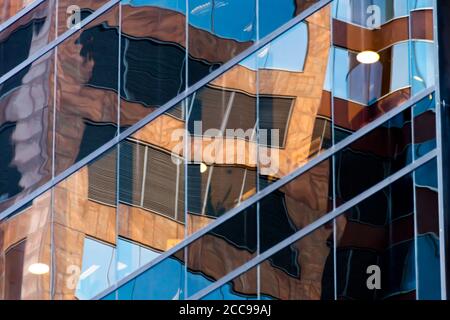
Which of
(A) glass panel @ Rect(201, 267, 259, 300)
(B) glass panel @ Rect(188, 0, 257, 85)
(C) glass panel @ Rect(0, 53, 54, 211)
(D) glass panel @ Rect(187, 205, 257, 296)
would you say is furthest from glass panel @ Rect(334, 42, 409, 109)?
(C) glass panel @ Rect(0, 53, 54, 211)

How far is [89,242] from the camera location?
114ft

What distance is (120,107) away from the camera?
1378 inches

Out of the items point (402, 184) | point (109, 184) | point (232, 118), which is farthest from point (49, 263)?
point (402, 184)

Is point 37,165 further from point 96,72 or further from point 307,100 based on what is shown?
point 307,100

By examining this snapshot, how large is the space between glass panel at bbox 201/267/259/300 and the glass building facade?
0.02 m

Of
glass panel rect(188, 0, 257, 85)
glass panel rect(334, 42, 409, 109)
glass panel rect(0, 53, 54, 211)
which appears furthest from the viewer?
glass panel rect(0, 53, 54, 211)

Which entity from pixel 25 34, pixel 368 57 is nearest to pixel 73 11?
pixel 25 34

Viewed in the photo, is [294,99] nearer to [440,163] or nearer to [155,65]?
[155,65]

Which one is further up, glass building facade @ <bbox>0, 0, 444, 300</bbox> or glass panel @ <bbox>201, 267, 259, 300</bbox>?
glass building facade @ <bbox>0, 0, 444, 300</bbox>

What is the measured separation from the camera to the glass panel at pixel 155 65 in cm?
3488

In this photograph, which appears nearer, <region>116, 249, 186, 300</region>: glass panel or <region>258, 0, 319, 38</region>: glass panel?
<region>116, 249, 186, 300</region>: glass panel

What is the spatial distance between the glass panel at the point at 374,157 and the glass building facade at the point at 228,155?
0.02 m

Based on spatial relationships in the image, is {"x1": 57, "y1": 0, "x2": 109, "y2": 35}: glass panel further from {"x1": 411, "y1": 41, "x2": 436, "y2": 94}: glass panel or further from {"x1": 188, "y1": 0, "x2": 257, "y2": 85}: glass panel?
{"x1": 411, "y1": 41, "x2": 436, "y2": 94}: glass panel

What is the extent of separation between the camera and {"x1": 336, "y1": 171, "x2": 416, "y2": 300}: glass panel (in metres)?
33.0
